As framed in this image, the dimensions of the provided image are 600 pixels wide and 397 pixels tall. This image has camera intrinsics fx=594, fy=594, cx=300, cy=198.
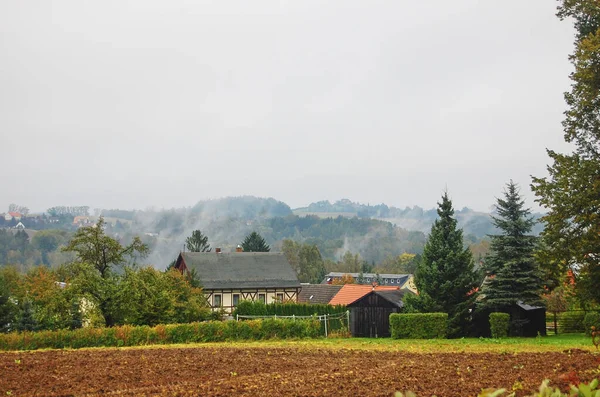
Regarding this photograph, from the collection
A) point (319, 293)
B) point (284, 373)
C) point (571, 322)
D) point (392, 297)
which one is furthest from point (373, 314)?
point (319, 293)

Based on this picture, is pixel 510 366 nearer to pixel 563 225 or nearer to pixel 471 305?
pixel 563 225

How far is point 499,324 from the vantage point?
29.5 meters

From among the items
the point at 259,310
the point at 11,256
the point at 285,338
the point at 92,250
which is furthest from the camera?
the point at 11,256

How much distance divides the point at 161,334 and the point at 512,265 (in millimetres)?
18805

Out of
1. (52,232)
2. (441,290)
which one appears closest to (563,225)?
(441,290)

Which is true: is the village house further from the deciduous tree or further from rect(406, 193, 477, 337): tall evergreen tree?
rect(406, 193, 477, 337): tall evergreen tree

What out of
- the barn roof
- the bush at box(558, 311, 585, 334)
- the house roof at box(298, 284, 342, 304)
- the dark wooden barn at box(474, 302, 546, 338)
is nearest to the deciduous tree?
the barn roof

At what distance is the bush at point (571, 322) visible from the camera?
112 ft

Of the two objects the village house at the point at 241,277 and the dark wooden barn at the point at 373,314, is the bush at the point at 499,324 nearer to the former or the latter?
the dark wooden barn at the point at 373,314

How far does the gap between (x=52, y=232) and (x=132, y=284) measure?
599 ft

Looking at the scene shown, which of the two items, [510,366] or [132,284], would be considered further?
[132,284]

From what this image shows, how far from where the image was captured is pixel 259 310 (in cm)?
3884

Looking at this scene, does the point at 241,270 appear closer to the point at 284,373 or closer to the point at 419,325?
the point at 419,325

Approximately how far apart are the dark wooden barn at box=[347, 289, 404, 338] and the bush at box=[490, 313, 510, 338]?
7.48 metres
